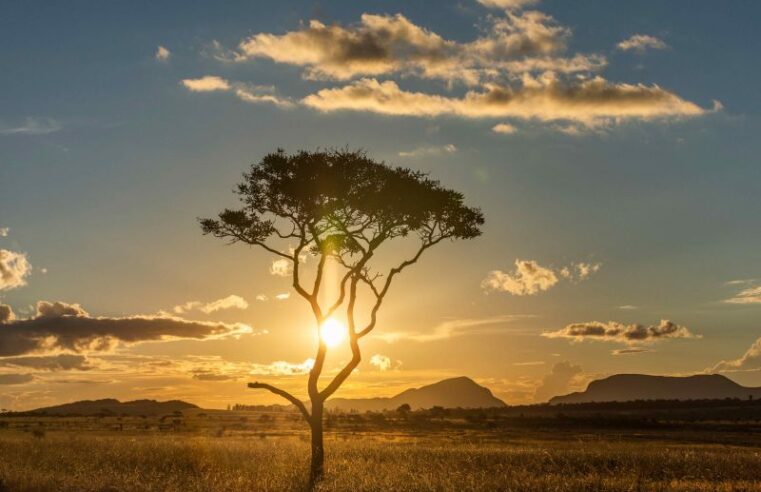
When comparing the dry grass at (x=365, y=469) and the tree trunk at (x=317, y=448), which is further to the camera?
the tree trunk at (x=317, y=448)

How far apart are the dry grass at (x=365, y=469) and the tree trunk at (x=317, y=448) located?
44cm

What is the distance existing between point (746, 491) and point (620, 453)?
398 inches

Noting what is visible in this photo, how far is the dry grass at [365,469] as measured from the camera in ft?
69.8

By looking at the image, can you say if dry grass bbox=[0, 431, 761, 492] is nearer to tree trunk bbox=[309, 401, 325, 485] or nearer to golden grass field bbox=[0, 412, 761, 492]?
golden grass field bbox=[0, 412, 761, 492]

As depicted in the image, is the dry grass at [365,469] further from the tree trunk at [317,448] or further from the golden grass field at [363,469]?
the tree trunk at [317,448]

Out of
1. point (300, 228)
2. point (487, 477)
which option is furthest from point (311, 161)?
point (487, 477)

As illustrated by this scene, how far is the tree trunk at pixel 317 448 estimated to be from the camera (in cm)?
2580

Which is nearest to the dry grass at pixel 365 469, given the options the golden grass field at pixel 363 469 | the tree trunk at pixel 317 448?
the golden grass field at pixel 363 469

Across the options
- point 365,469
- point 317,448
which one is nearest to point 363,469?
point 365,469

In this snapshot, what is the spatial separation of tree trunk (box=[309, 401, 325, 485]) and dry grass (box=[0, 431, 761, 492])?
1.43 feet

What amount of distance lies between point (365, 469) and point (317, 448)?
2364mm

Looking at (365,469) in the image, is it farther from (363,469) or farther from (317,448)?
(317,448)

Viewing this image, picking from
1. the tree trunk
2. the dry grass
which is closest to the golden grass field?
the dry grass

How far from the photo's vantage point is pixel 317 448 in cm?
2666
